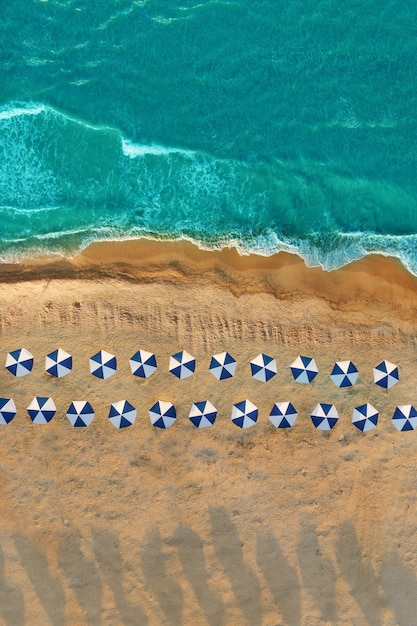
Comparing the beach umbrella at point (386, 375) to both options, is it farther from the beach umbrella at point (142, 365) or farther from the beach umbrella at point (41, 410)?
the beach umbrella at point (41, 410)

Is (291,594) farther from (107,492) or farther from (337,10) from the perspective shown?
(337,10)

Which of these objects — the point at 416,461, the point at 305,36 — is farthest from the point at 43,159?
the point at 416,461

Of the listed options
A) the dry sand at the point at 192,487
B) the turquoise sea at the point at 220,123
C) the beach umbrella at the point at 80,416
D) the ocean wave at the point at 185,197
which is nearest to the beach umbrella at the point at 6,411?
the dry sand at the point at 192,487

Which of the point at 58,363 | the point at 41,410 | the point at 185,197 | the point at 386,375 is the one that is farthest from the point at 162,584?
the point at 185,197

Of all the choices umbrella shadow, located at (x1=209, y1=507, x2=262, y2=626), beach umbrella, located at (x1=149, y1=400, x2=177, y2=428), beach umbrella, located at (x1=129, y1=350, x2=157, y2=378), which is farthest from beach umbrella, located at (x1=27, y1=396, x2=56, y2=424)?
umbrella shadow, located at (x1=209, y1=507, x2=262, y2=626)

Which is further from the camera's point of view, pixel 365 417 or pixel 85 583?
pixel 365 417

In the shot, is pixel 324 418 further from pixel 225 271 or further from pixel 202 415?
pixel 225 271

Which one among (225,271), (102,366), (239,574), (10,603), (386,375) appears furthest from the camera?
(225,271)
